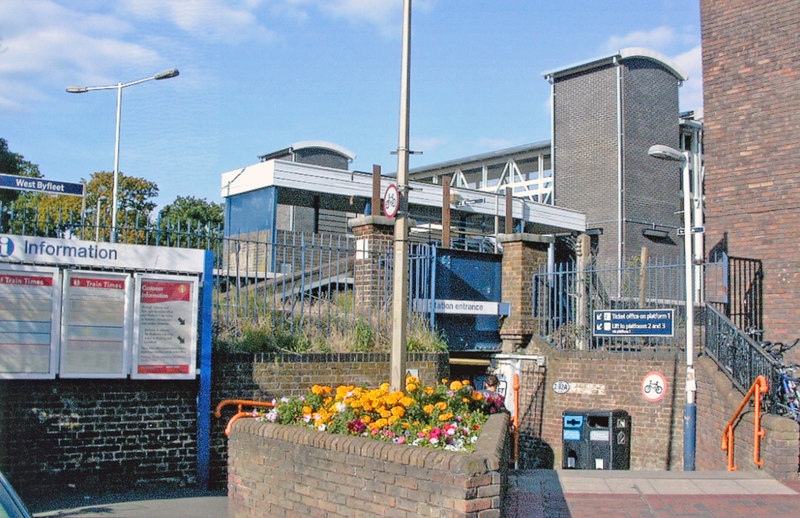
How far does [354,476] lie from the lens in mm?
7184

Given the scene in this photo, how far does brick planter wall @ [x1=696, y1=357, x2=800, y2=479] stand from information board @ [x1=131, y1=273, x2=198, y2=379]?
7516mm

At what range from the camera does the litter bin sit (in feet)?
44.5

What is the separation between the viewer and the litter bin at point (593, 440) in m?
13.6

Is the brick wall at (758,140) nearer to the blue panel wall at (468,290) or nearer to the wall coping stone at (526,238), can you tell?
the wall coping stone at (526,238)

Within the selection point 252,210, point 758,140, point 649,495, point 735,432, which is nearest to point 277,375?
point 649,495

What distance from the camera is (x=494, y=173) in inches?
1597

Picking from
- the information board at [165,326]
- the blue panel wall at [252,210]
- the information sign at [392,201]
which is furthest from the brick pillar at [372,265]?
the blue panel wall at [252,210]

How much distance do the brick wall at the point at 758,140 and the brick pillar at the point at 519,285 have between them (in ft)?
11.5

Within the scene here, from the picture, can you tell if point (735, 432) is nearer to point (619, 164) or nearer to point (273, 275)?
point (273, 275)

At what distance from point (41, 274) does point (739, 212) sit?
12196 mm

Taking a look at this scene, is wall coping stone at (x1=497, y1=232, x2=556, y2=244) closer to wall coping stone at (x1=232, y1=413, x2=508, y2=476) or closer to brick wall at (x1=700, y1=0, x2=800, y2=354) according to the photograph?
brick wall at (x1=700, y1=0, x2=800, y2=354)

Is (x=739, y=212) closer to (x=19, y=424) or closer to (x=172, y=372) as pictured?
(x=172, y=372)

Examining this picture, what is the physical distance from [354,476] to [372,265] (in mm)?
6652

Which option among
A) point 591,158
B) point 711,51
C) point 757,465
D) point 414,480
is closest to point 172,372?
point 414,480
